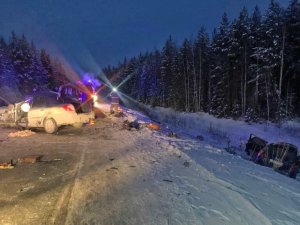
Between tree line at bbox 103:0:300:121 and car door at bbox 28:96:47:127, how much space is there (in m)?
29.0

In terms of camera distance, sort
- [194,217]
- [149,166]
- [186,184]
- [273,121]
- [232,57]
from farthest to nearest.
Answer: [232,57]
[273,121]
[149,166]
[186,184]
[194,217]

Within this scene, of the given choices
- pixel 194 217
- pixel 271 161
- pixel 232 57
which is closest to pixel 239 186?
pixel 194 217

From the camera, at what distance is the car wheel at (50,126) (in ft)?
51.6

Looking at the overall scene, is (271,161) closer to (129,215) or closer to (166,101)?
(129,215)

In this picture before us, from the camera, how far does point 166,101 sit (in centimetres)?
8119

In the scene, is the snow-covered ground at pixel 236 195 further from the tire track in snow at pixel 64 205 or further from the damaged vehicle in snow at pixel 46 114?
the damaged vehicle in snow at pixel 46 114

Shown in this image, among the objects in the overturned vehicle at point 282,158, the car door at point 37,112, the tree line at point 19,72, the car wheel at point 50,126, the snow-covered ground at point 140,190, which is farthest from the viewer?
the tree line at point 19,72

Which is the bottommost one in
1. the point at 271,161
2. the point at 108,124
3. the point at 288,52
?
the point at 271,161

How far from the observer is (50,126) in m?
15.7

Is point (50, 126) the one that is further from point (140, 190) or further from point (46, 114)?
point (140, 190)

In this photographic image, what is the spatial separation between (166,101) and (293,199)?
73907mm

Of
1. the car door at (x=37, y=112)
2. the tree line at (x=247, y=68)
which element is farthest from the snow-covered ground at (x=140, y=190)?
the tree line at (x=247, y=68)

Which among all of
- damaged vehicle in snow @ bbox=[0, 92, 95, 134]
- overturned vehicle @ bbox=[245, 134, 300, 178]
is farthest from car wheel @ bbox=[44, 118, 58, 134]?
overturned vehicle @ bbox=[245, 134, 300, 178]

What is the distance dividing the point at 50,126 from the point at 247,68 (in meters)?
36.3
